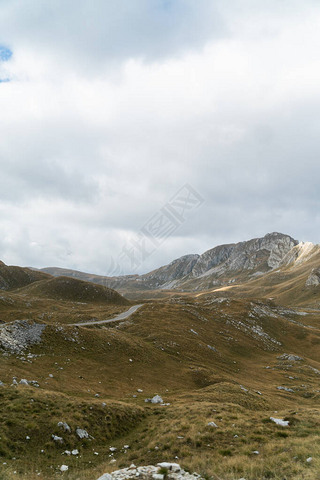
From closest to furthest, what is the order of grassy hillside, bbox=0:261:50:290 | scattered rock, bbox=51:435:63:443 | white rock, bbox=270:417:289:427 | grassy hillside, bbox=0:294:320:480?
grassy hillside, bbox=0:294:320:480, scattered rock, bbox=51:435:63:443, white rock, bbox=270:417:289:427, grassy hillside, bbox=0:261:50:290

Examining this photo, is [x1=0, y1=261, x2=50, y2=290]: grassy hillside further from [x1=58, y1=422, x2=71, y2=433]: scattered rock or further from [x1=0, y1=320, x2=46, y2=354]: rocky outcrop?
[x1=58, y1=422, x2=71, y2=433]: scattered rock

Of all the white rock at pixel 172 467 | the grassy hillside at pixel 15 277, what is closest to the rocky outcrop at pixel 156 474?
the white rock at pixel 172 467

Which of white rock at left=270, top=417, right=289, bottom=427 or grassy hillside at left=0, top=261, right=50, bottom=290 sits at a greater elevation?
grassy hillside at left=0, top=261, right=50, bottom=290

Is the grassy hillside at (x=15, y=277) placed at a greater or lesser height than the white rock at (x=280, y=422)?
greater

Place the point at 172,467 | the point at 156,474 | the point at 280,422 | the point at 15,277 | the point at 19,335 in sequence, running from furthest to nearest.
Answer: the point at 15,277
the point at 19,335
the point at 280,422
the point at 172,467
the point at 156,474

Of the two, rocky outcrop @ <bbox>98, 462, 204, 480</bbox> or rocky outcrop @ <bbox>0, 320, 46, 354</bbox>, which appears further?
rocky outcrop @ <bbox>0, 320, 46, 354</bbox>

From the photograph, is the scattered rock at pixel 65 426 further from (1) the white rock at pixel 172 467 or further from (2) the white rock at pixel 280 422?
(2) the white rock at pixel 280 422

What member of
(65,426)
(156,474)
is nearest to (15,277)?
(65,426)

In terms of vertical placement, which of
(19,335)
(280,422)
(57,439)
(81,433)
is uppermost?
(19,335)

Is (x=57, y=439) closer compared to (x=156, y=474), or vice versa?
(x=156, y=474)

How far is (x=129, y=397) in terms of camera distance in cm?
2888

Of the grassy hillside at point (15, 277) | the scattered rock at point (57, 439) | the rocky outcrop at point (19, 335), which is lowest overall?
the scattered rock at point (57, 439)

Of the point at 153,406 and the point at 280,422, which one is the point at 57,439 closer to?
the point at 153,406

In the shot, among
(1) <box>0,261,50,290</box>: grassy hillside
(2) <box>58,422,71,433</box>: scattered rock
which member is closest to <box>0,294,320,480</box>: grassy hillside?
(2) <box>58,422,71,433</box>: scattered rock
